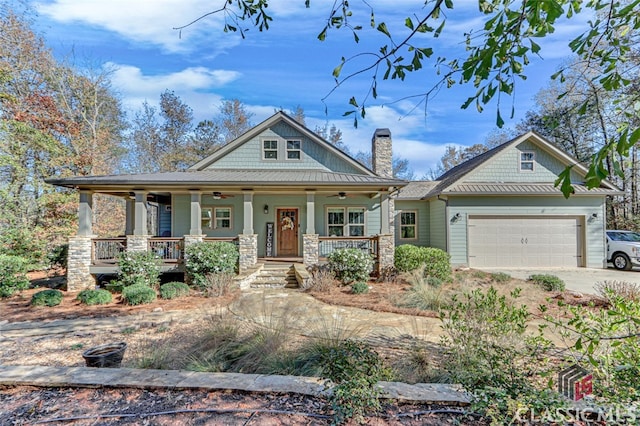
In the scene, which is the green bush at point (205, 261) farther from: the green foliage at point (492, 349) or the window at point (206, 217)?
the green foliage at point (492, 349)

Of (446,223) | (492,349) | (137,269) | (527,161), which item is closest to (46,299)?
(137,269)

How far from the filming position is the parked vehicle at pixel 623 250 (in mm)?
11586

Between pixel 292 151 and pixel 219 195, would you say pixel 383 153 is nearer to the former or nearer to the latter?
pixel 292 151

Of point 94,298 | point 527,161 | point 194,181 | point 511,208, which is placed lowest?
point 94,298

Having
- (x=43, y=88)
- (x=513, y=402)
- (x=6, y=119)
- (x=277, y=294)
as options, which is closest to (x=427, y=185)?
(x=277, y=294)

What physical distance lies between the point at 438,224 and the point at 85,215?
13.0 meters

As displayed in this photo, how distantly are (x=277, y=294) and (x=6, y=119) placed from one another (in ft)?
44.3

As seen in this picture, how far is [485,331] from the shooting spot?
3164 millimetres

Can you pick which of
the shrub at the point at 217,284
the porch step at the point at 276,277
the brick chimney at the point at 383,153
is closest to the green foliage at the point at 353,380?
the shrub at the point at 217,284

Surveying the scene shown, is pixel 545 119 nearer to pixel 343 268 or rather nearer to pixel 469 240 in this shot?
pixel 343 268

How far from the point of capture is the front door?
41.2 feet

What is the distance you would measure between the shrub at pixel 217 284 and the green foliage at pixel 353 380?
5.59 meters

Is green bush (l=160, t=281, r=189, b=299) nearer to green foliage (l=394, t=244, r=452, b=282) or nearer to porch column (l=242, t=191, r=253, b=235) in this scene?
porch column (l=242, t=191, r=253, b=235)

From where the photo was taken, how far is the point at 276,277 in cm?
943
